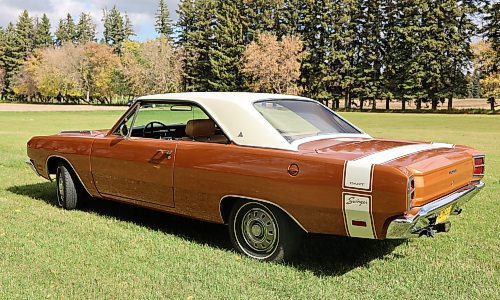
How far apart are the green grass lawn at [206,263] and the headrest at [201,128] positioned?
3.64 feet

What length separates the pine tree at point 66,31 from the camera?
11038 cm

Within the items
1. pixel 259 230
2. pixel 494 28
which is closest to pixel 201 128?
pixel 259 230

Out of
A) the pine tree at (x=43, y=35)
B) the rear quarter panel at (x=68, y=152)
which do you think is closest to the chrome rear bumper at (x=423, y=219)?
the rear quarter panel at (x=68, y=152)

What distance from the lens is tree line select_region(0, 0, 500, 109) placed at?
58.8 meters

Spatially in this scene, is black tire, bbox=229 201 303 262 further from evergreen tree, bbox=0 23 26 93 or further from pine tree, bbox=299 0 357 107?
evergreen tree, bbox=0 23 26 93

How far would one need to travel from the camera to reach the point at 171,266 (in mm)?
4266

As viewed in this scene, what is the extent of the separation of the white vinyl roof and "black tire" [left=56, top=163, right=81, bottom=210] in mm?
2186

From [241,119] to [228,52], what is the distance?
2672 inches

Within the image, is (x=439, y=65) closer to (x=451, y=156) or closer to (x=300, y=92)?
(x=300, y=92)

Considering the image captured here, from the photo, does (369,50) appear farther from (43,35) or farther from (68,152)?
(43,35)

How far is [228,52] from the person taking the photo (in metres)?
70.9

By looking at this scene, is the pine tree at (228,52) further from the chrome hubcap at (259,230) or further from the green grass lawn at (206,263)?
the chrome hubcap at (259,230)

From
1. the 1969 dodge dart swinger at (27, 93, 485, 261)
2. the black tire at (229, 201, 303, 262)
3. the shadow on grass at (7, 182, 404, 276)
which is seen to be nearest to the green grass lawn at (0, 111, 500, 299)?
the shadow on grass at (7, 182, 404, 276)

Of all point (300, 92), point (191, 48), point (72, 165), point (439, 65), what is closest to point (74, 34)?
point (191, 48)
